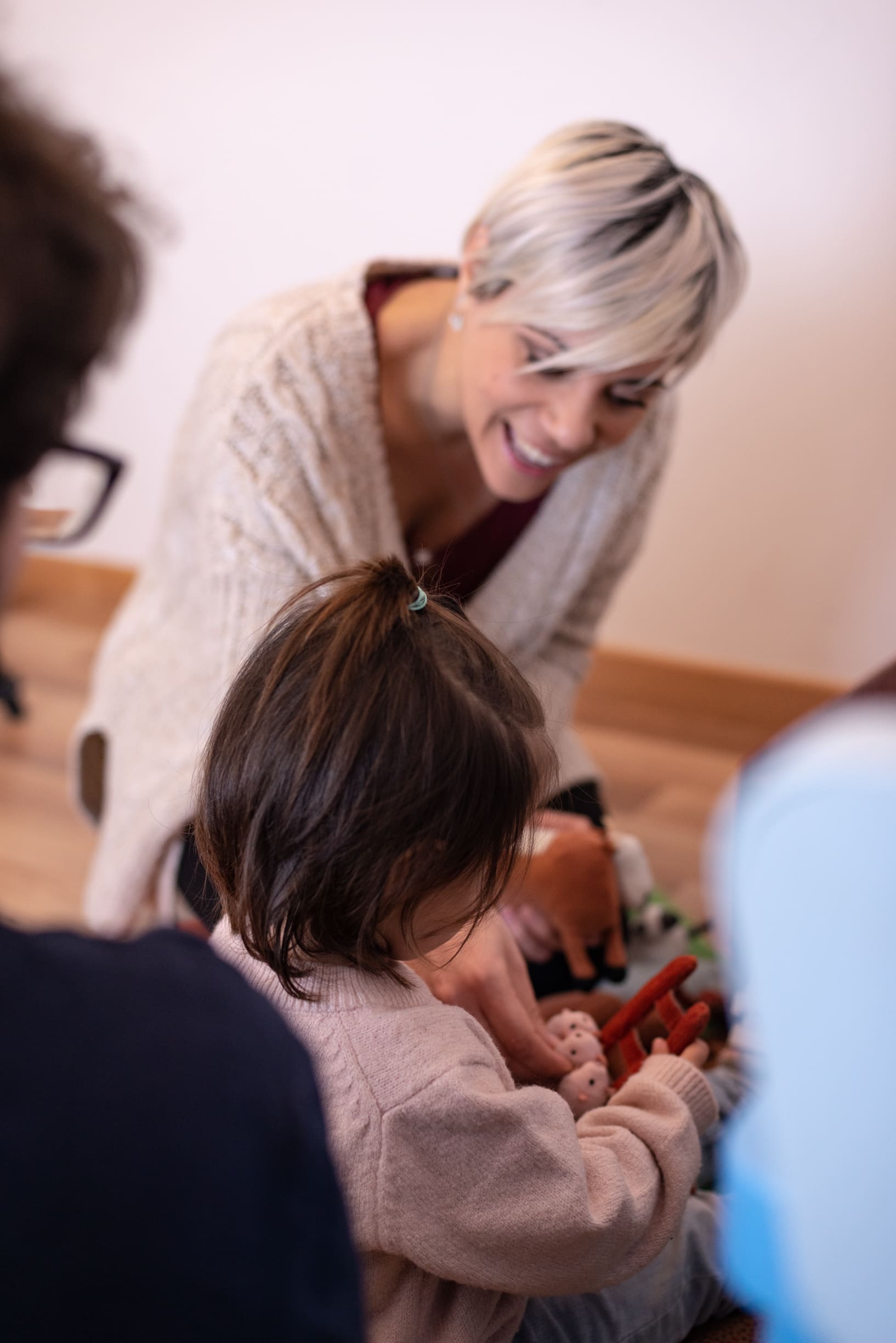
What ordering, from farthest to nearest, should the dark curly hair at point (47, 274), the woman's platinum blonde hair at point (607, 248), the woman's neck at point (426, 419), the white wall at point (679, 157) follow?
the white wall at point (679, 157) < the woman's neck at point (426, 419) < the woman's platinum blonde hair at point (607, 248) < the dark curly hair at point (47, 274)

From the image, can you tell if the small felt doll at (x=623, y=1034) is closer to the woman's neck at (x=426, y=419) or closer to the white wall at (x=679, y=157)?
the woman's neck at (x=426, y=419)

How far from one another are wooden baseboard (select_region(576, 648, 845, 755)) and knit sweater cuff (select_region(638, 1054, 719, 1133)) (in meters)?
1.33

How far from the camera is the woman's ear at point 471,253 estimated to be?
1.14m

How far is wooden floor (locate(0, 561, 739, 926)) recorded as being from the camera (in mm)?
1752

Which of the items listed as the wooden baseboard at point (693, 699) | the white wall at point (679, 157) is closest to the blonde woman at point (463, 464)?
the white wall at point (679, 157)

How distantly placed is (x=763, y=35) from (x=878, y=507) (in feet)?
2.33

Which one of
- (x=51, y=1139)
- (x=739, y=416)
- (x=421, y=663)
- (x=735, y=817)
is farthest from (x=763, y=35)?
(x=51, y=1139)

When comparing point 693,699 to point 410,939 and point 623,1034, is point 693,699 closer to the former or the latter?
point 623,1034

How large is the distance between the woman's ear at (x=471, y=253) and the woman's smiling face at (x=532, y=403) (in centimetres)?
2

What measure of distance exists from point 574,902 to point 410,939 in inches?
15.7

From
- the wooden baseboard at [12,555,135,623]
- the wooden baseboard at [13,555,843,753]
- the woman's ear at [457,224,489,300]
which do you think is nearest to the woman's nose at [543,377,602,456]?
the woman's ear at [457,224,489,300]

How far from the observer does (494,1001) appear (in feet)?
2.80

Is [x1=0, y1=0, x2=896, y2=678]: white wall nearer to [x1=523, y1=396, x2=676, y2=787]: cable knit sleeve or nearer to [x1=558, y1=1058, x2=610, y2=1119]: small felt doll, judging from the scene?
[x1=523, y1=396, x2=676, y2=787]: cable knit sleeve

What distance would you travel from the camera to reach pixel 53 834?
6.05ft
